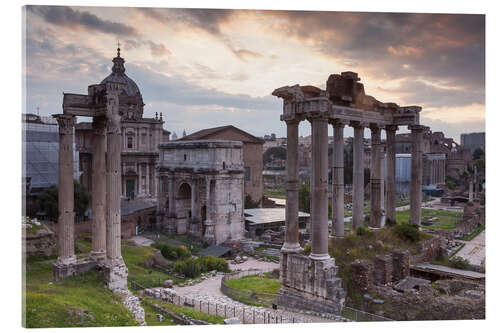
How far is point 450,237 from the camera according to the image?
3441 cm

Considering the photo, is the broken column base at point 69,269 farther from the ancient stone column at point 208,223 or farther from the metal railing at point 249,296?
the ancient stone column at point 208,223

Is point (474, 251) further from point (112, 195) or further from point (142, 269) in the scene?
point (112, 195)

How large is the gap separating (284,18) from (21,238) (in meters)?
10.4

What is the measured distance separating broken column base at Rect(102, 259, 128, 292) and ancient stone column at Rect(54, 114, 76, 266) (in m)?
1.41

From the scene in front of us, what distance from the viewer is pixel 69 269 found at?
16.3 meters

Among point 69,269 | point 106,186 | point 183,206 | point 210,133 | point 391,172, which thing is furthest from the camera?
point 210,133

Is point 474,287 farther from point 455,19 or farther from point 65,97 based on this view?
point 65,97

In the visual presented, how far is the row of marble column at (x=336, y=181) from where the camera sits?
1536 cm

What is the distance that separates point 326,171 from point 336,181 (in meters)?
2.86

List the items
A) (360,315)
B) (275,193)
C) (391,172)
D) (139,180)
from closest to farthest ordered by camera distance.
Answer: (360,315), (391,172), (139,180), (275,193)

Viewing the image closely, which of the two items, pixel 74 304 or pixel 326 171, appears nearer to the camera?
pixel 74 304

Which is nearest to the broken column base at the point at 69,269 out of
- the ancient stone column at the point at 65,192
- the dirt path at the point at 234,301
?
the ancient stone column at the point at 65,192

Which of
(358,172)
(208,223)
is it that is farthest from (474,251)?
(208,223)

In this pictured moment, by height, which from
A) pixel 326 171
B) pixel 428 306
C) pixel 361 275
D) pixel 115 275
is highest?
pixel 326 171
